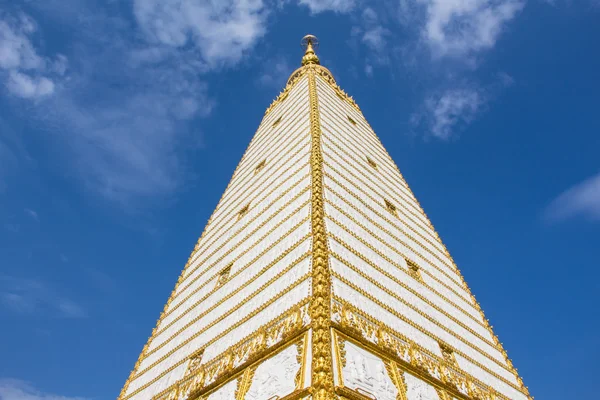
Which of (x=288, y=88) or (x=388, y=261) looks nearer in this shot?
(x=388, y=261)

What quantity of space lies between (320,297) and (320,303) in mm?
121

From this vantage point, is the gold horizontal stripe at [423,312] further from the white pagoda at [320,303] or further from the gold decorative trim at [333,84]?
the gold decorative trim at [333,84]

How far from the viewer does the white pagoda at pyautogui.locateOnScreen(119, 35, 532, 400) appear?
472 centimetres

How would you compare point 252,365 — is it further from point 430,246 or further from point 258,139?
point 258,139

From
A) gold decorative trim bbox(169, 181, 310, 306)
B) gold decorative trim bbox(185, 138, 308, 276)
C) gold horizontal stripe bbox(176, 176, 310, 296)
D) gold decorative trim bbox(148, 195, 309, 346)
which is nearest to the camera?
gold decorative trim bbox(148, 195, 309, 346)

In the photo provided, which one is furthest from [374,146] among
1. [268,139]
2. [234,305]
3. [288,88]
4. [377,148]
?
[234,305]

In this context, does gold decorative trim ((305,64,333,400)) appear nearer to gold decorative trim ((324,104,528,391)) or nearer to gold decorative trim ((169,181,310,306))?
gold decorative trim ((169,181,310,306))

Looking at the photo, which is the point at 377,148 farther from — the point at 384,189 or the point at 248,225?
the point at 248,225

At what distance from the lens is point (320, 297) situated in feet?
16.4

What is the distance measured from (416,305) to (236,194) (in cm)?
716

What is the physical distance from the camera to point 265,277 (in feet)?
22.1

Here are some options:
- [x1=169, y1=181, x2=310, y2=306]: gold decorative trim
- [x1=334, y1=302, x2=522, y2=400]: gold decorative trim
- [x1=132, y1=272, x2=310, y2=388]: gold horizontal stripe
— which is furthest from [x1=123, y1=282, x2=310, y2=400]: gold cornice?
[x1=169, y1=181, x2=310, y2=306]: gold decorative trim

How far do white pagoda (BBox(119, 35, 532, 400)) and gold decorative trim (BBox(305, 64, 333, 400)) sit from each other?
2 centimetres

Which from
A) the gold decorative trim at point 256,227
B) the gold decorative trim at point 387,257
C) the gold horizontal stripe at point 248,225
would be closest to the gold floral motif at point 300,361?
the gold decorative trim at point 387,257
